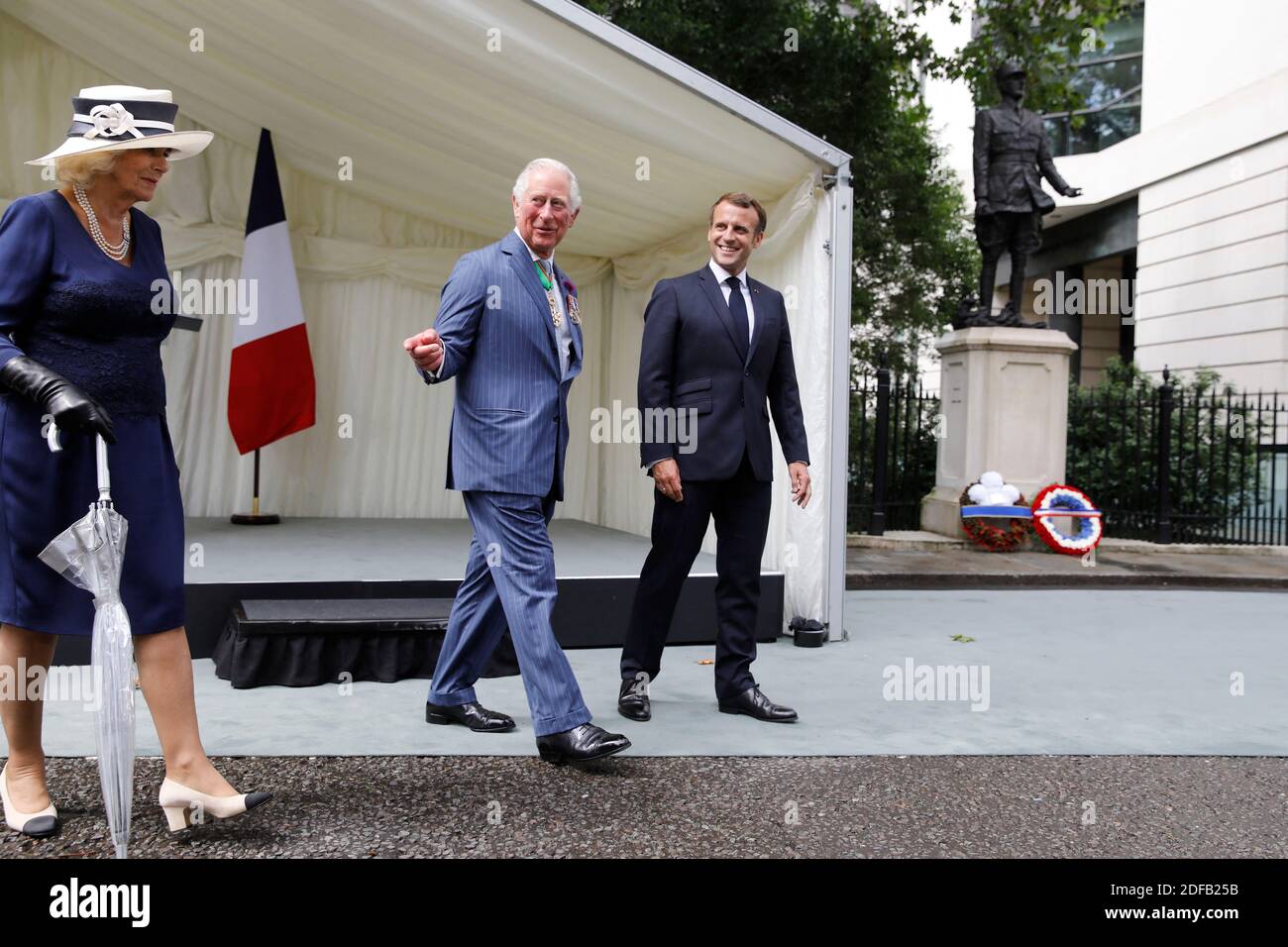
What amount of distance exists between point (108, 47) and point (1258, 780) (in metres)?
7.23

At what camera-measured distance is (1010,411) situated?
34.9 ft

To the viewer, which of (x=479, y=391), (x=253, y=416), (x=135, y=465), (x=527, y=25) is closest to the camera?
(x=135, y=465)

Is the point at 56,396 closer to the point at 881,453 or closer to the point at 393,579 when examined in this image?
the point at 393,579

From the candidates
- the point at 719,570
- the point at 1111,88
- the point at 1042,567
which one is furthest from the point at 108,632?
the point at 1111,88

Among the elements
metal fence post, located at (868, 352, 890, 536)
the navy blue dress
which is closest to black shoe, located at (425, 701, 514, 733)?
the navy blue dress

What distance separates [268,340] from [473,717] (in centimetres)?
473

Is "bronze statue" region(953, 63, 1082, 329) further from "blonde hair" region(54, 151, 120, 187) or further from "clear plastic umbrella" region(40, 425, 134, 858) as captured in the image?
"clear plastic umbrella" region(40, 425, 134, 858)

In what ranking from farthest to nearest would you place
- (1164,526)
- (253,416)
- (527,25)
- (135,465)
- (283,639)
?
(1164,526) → (253,416) → (527,25) → (283,639) → (135,465)

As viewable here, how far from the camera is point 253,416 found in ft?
26.2

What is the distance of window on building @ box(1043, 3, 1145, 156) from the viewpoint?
22750 millimetres

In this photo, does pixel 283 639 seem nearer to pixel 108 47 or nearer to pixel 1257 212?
pixel 108 47

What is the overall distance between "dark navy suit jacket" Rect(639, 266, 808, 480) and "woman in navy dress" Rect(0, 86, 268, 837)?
1811 mm
